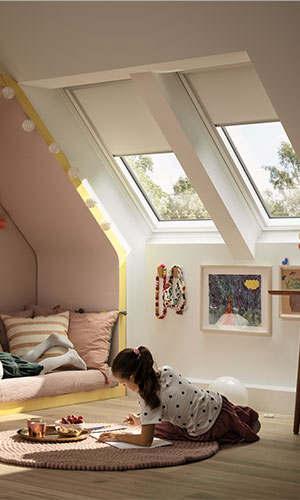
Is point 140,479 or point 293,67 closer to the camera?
point 140,479

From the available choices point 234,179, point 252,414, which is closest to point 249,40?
point 234,179

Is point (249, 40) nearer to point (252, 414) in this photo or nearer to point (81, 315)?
point (252, 414)

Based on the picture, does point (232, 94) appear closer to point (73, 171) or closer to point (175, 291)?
point (73, 171)

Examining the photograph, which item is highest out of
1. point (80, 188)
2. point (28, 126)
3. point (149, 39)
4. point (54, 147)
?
point (149, 39)

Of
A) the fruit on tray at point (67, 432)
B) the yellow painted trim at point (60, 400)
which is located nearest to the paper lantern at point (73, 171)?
the yellow painted trim at point (60, 400)

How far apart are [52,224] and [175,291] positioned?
46.2 inches

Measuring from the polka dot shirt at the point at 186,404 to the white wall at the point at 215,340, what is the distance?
1.25 metres

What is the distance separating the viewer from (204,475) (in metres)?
3.45

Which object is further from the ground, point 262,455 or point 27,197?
point 27,197

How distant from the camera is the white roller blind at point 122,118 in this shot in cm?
516

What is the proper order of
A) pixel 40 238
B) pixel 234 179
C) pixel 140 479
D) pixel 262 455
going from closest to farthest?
pixel 140 479, pixel 262 455, pixel 234 179, pixel 40 238

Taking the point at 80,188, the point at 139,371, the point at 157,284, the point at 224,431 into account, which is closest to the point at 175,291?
the point at 157,284

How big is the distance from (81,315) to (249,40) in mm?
2901

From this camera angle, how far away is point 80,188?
5.57 m
